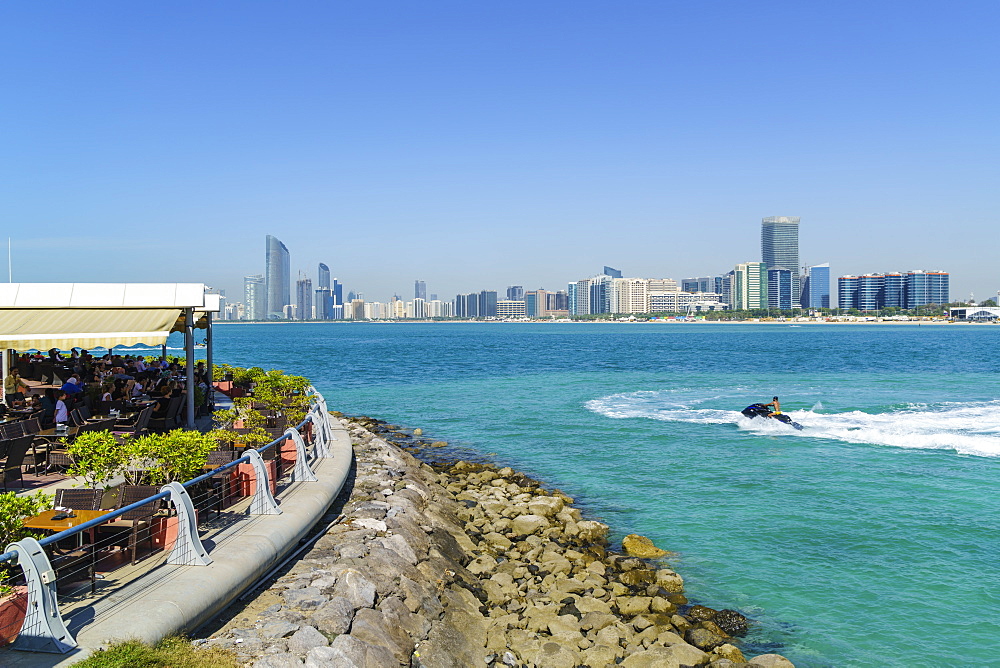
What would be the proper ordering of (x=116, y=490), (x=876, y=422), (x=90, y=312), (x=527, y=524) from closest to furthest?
(x=116, y=490)
(x=90, y=312)
(x=527, y=524)
(x=876, y=422)

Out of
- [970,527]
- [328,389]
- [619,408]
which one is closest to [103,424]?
[970,527]

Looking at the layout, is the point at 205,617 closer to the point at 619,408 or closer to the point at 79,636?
the point at 79,636

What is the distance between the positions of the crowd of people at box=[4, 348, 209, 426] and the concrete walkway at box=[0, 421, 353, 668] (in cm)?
722

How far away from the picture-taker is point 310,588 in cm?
870

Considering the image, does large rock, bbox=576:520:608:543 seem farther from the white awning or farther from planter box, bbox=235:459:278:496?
the white awning

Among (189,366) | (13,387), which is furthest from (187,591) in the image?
(13,387)

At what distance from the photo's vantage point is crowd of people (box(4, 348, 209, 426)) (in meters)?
15.2

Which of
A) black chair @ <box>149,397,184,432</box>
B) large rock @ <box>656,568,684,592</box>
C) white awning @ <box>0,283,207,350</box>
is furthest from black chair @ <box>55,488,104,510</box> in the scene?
large rock @ <box>656,568,684,592</box>

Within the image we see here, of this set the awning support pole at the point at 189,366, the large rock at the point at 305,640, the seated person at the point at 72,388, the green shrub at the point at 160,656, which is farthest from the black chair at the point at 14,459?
the large rock at the point at 305,640

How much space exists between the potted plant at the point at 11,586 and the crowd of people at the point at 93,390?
340 inches

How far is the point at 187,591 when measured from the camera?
7.25 metres

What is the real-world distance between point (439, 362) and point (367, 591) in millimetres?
66206

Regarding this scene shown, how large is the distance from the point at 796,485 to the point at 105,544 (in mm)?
18415

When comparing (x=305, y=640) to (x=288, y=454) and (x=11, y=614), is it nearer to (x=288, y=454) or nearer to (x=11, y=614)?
(x=11, y=614)
